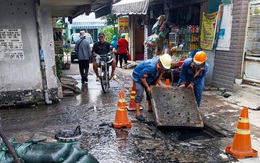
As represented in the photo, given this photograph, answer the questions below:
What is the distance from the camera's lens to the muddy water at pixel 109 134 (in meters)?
3.74

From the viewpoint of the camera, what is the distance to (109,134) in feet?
14.9

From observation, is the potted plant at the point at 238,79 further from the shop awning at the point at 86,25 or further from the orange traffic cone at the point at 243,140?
the shop awning at the point at 86,25

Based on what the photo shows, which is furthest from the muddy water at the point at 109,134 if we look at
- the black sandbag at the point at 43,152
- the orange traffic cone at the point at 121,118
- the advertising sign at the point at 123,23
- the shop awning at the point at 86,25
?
the shop awning at the point at 86,25

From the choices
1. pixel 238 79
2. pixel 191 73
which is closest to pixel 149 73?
pixel 191 73

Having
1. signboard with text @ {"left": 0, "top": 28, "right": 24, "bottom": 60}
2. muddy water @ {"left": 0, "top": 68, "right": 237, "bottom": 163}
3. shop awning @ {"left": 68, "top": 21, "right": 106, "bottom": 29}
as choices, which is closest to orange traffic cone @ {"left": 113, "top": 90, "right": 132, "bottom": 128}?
muddy water @ {"left": 0, "top": 68, "right": 237, "bottom": 163}

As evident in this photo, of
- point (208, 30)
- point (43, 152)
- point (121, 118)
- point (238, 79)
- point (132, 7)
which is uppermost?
point (132, 7)

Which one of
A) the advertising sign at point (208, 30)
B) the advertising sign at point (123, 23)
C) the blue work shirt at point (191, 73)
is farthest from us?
the advertising sign at point (123, 23)

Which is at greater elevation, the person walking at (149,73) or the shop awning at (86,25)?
the shop awning at (86,25)

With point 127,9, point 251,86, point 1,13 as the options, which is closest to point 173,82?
point 251,86

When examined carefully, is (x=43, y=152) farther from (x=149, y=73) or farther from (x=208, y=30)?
(x=208, y=30)

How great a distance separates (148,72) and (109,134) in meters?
1.45

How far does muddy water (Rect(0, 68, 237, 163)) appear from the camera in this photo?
3738 millimetres

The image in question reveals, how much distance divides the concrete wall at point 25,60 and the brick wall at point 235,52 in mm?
4933

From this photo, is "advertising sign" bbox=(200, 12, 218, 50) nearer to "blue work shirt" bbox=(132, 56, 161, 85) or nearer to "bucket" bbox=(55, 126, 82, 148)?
"blue work shirt" bbox=(132, 56, 161, 85)
